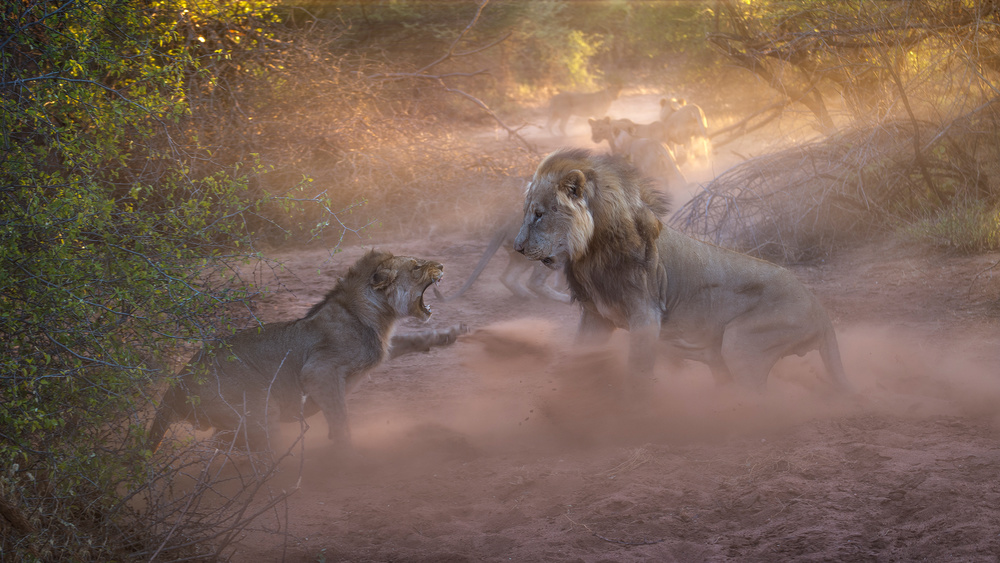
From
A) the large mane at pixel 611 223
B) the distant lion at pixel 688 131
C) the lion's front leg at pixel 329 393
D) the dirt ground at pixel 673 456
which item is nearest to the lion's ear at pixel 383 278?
the lion's front leg at pixel 329 393

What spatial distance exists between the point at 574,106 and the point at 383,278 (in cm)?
1604

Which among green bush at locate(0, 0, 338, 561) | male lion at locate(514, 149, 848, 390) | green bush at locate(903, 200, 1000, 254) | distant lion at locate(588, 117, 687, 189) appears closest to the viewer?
green bush at locate(0, 0, 338, 561)

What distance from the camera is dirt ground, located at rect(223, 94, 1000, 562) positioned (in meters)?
3.62

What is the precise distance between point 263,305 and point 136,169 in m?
2.15

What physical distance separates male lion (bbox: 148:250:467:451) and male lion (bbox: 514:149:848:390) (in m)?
1.07

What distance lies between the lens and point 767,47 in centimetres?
1019

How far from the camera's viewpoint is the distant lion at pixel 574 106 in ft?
65.7

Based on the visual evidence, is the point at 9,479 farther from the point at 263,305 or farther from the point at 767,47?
the point at 767,47

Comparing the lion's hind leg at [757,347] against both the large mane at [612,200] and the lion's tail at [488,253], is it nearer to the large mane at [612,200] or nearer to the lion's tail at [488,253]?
the large mane at [612,200]

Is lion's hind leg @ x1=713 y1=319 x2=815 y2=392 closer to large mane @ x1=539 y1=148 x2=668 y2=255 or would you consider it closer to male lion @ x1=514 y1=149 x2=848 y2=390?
male lion @ x1=514 y1=149 x2=848 y2=390

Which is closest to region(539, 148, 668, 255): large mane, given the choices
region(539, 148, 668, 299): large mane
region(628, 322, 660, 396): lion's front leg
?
region(539, 148, 668, 299): large mane

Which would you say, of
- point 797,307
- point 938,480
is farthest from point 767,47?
point 938,480

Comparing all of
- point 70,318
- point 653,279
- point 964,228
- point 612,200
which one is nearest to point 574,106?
point 964,228

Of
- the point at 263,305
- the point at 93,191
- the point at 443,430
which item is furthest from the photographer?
the point at 263,305
